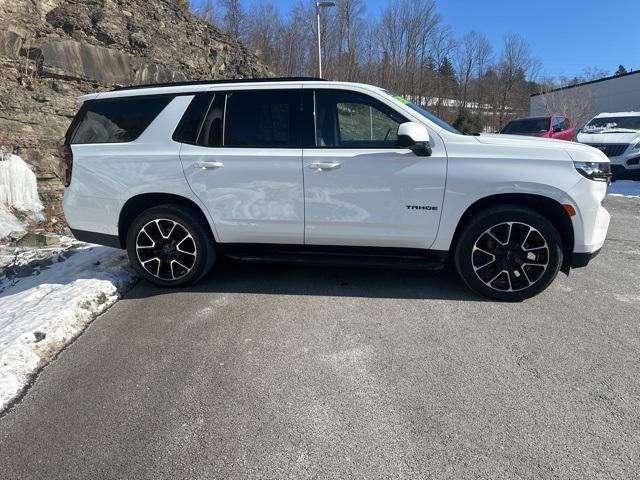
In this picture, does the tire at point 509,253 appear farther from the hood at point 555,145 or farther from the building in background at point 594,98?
Answer: the building in background at point 594,98

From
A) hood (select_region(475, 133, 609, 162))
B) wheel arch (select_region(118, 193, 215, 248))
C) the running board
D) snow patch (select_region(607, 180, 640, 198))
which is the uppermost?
hood (select_region(475, 133, 609, 162))

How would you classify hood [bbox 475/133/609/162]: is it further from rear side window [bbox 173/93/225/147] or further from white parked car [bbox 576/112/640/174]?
white parked car [bbox 576/112/640/174]

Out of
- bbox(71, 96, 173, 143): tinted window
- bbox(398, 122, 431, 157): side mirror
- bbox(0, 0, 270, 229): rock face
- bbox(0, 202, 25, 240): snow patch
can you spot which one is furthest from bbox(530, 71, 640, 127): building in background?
bbox(0, 202, 25, 240): snow patch

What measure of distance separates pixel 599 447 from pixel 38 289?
483cm

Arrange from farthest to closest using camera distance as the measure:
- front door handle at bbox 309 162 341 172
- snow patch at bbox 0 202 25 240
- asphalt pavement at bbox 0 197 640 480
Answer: snow patch at bbox 0 202 25 240 → front door handle at bbox 309 162 341 172 → asphalt pavement at bbox 0 197 640 480

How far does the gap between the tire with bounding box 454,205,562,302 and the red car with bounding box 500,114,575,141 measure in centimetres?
1223

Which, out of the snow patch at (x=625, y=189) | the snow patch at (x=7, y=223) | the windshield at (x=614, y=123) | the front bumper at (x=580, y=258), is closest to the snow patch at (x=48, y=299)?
the snow patch at (x=7, y=223)

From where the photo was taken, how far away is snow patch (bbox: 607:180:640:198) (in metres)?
10.4

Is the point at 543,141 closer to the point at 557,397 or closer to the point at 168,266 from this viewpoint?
the point at 557,397

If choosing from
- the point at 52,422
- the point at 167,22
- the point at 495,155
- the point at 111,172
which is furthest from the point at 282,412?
the point at 167,22

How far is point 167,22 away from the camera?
1346 cm

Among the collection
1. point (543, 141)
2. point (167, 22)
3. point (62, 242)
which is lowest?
point (62, 242)

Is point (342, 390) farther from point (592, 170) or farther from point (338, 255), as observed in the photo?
point (592, 170)

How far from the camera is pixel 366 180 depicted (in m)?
3.94
